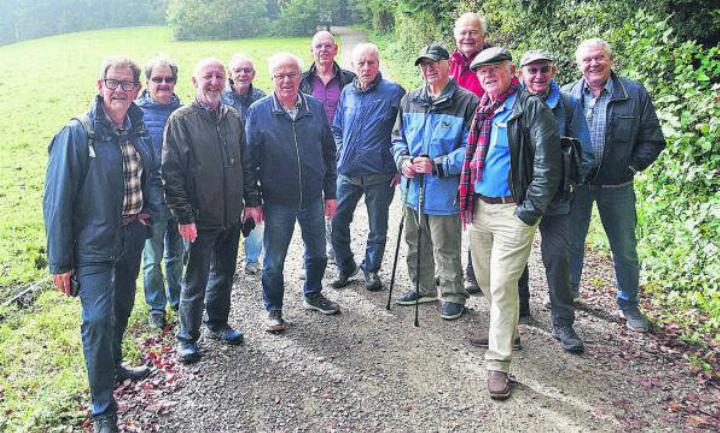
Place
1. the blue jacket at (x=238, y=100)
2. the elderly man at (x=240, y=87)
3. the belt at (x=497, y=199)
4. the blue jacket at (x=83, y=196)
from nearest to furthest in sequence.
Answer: the blue jacket at (x=83, y=196) < the belt at (x=497, y=199) < the elderly man at (x=240, y=87) < the blue jacket at (x=238, y=100)

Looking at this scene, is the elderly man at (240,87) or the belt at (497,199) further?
the elderly man at (240,87)

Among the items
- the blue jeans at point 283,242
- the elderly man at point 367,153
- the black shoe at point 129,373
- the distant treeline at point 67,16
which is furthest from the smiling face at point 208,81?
the distant treeline at point 67,16

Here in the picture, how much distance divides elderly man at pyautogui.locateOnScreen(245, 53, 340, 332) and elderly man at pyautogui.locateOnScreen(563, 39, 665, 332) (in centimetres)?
242

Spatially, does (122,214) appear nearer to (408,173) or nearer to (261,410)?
(261,410)

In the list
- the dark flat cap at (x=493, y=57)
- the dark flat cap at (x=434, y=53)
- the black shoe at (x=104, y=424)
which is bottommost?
the black shoe at (x=104, y=424)

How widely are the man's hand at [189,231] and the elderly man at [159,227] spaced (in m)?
0.73

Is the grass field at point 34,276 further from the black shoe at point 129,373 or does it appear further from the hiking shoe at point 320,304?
the hiking shoe at point 320,304

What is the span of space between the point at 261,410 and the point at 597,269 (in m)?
4.28

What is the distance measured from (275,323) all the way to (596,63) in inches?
146

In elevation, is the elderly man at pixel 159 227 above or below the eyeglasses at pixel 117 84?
below

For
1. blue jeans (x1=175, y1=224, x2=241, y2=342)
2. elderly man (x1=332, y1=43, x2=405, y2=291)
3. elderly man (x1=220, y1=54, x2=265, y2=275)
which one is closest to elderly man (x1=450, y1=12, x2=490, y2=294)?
elderly man (x1=332, y1=43, x2=405, y2=291)

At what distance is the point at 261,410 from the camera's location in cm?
413

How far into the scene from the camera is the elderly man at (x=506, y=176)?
3977 millimetres

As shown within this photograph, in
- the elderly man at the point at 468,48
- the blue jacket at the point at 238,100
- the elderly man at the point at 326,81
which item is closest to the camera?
the elderly man at the point at 468,48
